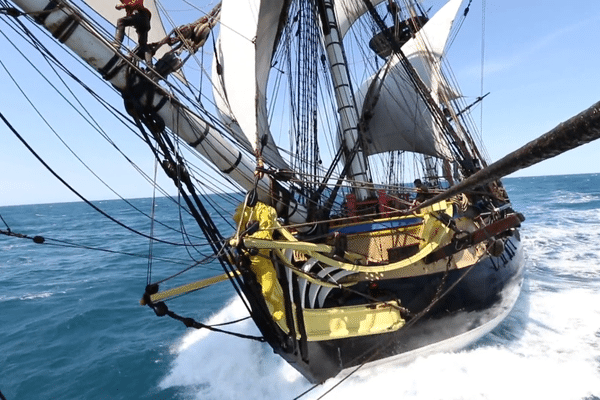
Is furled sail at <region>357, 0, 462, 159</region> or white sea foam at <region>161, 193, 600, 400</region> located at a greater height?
furled sail at <region>357, 0, 462, 159</region>

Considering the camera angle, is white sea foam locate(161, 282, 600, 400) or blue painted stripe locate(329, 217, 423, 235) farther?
blue painted stripe locate(329, 217, 423, 235)

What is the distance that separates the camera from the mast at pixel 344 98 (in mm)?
9344

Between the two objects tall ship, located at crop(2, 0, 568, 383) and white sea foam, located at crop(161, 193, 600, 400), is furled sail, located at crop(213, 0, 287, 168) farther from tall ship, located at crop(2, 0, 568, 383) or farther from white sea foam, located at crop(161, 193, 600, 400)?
white sea foam, located at crop(161, 193, 600, 400)

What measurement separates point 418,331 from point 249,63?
554cm

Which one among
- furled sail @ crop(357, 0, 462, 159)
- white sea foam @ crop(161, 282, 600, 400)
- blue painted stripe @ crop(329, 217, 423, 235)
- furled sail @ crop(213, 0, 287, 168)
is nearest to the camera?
furled sail @ crop(213, 0, 287, 168)

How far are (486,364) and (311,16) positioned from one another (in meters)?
9.65

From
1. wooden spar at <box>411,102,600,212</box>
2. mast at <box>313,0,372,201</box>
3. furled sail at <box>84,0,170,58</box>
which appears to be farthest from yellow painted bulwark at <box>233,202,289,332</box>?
furled sail at <box>84,0,170,58</box>

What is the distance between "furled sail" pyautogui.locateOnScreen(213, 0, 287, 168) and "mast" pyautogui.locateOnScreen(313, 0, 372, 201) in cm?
323

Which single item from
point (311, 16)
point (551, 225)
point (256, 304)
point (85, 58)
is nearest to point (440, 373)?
point (256, 304)

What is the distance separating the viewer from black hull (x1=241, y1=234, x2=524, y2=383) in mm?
5777

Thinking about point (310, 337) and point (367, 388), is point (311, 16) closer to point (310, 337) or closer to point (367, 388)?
point (310, 337)

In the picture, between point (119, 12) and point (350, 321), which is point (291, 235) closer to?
point (350, 321)

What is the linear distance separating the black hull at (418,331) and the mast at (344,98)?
10.5 feet

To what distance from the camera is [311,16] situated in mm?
9914
